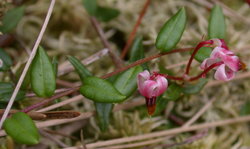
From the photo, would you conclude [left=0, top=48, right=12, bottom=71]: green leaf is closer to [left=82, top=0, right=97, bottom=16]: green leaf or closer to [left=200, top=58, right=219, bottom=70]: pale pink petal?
[left=82, top=0, right=97, bottom=16]: green leaf

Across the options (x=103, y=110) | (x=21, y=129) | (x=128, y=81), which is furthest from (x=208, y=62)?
(x=21, y=129)

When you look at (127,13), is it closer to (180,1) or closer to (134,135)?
(180,1)


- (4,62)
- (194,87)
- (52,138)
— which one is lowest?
(52,138)

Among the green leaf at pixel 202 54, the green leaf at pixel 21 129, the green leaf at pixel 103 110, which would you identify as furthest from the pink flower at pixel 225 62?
the green leaf at pixel 21 129

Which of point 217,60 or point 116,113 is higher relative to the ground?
point 217,60

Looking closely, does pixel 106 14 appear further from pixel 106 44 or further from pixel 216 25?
pixel 216 25

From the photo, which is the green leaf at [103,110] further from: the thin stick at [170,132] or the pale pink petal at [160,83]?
the pale pink petal at [160,83]

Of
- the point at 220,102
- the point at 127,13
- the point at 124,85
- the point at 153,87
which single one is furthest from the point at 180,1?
the point at 153,87

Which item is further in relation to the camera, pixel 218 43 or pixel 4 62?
pixel 4 62

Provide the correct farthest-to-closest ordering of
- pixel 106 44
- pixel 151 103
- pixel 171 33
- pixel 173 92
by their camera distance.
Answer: pixel 106 44 < pixel 173 92 < pixel 171 33 < pixel 151 103
